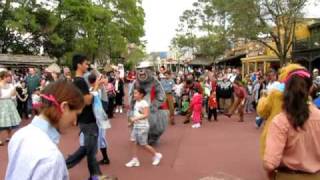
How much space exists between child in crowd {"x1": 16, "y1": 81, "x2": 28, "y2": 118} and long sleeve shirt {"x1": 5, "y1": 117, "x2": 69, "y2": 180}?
14484 millimetres

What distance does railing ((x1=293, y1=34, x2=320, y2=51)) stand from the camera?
32156 mm

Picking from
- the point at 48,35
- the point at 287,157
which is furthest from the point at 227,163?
the point at 48,35

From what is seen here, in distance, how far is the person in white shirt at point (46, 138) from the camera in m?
2.28

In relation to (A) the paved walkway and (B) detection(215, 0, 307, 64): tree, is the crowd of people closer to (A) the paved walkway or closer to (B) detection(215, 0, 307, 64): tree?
(A) the paved walkway

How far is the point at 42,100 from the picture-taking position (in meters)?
2.46

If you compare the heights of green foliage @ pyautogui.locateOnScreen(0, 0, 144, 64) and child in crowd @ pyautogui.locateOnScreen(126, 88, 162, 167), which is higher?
green foliage @ pyautogui.locateOnScreen(0, 0, 144, 64)

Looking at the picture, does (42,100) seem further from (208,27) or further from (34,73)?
(208,27)

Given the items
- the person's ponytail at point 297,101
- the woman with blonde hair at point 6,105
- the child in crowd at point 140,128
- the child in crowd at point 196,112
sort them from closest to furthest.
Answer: the person's ponytail at point 297,101, the child in crowd at point 140,128, the woman with blonde hair at point 6,105, the child in crowd at point 196,112

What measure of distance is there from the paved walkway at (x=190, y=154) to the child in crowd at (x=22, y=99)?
4.05 meters

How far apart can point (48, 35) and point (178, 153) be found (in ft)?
91.6

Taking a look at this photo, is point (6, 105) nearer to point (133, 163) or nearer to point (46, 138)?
point (133, 163)

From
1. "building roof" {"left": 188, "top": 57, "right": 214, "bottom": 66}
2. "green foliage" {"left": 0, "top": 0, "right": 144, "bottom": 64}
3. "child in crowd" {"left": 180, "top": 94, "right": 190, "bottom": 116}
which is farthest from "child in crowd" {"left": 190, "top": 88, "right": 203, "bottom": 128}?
"building roof" {"left": 188, "top": 57, "right": 214, "bottom": 66}

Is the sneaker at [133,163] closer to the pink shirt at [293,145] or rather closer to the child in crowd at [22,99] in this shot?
the pink shirt at [293,145]

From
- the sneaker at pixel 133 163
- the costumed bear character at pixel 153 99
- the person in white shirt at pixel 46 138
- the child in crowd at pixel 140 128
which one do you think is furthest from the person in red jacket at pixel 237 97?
the person in white shirt at pixel 46 138
